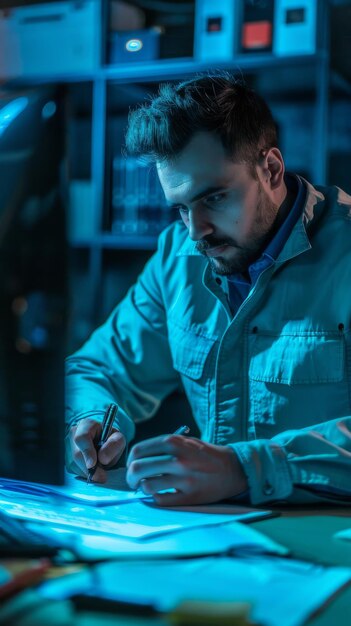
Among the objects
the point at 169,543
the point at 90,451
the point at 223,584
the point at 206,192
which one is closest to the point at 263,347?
the point at 206,192

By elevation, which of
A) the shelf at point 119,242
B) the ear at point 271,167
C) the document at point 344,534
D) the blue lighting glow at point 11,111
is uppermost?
the blue lighting glow at point 11,111

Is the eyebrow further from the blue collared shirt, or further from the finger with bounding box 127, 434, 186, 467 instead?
the finger with bounding box 127, 434, 186, 467

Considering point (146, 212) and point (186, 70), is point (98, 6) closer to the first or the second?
point (186, 70)

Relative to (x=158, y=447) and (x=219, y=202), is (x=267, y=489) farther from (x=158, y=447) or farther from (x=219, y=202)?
(x=219, y=202)

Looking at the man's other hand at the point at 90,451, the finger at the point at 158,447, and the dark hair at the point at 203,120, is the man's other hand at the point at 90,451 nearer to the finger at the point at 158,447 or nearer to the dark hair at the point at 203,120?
the finger at the point at 158,447

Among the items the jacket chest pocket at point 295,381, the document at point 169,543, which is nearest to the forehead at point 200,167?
the jacket chest pocket at point 295,381

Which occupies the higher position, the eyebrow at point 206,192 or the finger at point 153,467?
the eyebrow at point 206,192

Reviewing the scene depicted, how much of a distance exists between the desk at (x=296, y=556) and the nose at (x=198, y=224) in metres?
0.58

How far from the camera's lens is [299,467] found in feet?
3.44

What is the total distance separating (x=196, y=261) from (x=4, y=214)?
32.5 inches

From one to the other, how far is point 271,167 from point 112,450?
2.12ft

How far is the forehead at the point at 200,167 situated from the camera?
4.46 ft

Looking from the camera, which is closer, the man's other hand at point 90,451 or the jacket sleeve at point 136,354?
the man's other hand at point 90,451

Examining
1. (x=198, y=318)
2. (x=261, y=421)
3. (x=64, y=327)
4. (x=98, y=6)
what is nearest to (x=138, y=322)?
(x=198, y=318)
